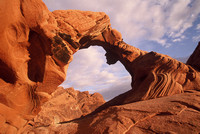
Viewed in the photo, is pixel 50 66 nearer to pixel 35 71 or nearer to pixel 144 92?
pixel 35 71

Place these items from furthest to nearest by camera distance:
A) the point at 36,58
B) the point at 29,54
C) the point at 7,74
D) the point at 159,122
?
the point at 36,58
the point at 29,54
the point at 7,74
the point at 159,122

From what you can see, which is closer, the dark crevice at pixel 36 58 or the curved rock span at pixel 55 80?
the curved rock span at pixel 55 80

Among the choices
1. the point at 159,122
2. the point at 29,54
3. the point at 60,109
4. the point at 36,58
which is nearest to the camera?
the point at 159,122

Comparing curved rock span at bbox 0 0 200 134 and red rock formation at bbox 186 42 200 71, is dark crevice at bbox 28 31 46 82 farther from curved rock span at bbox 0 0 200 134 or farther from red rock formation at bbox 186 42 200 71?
red rock formation at bbox 186 42 200 71

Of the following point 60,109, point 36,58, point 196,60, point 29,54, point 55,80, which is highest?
point 29,54

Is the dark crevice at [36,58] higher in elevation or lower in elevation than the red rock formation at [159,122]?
higher

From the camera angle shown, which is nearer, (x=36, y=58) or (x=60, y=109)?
(x=36, y=58)

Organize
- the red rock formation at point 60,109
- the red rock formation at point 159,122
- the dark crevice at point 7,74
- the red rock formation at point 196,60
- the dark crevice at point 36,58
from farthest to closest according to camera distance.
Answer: the red rock formation at point 60,109 → the red rock formation at point 196,60 → the dark crevice at point 36,58 → the dark crevice at point 7,74 → the red rock formation at point 159,122

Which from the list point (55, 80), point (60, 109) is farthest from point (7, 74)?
point (60, 109)

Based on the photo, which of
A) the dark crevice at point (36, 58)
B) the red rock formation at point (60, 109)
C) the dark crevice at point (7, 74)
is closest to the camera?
the dark crevice at point (7, 74)

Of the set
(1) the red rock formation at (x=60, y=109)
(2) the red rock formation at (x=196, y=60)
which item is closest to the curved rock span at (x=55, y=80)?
(2) the red rock formation at (x=196, y=60)

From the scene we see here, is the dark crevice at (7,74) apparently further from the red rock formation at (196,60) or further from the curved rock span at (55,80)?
the red rock formation at (196,60)

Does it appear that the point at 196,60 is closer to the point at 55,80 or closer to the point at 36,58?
the point at 55,80

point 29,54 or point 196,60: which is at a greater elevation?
point 29,54
